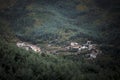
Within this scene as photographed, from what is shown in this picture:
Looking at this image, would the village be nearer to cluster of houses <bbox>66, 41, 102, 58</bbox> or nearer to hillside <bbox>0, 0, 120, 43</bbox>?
cluster of houses <bbox>66, 41, 102, 58</bbox>

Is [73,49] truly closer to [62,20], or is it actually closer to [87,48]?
[87,48]

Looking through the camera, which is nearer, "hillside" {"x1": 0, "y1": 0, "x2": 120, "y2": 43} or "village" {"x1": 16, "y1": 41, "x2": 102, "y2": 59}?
"village" {"x1": 16, "y1": 41, "x2": 102, "y2": 59}

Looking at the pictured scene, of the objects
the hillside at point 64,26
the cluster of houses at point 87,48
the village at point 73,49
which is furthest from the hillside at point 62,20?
the village at point 73,49

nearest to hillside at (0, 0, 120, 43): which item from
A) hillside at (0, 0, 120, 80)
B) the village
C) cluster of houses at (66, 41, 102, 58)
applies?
hillside at (0, 0, 120, 80)

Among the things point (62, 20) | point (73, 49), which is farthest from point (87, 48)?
point (62, 20)

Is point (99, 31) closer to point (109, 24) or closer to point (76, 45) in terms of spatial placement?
point (109, 24)

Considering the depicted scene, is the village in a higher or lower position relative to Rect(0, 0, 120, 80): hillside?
lower

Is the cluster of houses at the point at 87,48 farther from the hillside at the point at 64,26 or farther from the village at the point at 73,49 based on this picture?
the hillside at the point at 64,26

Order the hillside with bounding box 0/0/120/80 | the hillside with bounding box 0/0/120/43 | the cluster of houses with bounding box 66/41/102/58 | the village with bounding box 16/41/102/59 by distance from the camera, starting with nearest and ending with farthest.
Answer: the village with bounding box 16/41/102/59, the cluster of houses with bounding box 66/41/102/58, the hillside with bounding box 0/0/120/80, the hillside with bounding box 0/0/120/43
